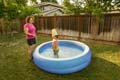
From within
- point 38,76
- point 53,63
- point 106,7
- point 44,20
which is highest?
point 106,7

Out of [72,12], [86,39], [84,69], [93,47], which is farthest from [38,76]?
[72,12]

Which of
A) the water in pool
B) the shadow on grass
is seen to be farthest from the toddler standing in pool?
the shadow on grass

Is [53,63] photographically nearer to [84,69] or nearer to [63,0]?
[84,69]

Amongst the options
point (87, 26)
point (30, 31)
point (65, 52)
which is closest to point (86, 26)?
point (87, 26)

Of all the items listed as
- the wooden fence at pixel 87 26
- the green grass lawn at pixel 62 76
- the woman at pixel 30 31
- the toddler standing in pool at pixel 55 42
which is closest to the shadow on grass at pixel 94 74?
the green grass lawn at pixel 62 76

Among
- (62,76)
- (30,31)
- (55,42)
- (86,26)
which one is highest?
(30,31)

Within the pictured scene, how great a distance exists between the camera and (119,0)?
8.37 m

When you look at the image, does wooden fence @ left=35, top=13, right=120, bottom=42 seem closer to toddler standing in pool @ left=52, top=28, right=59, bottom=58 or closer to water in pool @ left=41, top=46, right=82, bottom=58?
water in pool @ left=41, top=46, right=82, bottom=58

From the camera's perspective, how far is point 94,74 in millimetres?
5031

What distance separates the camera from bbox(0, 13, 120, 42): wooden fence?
8125 millimetres

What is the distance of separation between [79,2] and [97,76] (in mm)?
6021

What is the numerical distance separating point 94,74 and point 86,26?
479cm

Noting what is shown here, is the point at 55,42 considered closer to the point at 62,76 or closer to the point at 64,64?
the point at 64,64

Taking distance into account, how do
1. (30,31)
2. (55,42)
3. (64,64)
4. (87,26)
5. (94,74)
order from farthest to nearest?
(87,26)
(55,42)
(30,31)
(94,74)
(64,64)
